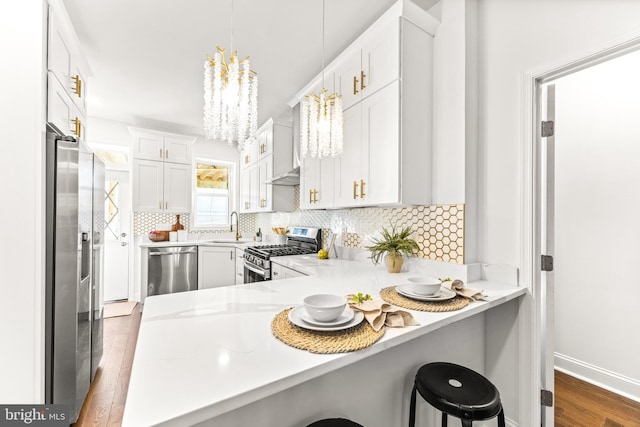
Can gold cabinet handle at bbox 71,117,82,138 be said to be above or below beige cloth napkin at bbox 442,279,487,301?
above

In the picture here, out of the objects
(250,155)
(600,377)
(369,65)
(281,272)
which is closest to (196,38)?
(369,65)

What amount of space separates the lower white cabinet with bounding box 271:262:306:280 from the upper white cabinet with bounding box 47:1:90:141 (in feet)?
6.15

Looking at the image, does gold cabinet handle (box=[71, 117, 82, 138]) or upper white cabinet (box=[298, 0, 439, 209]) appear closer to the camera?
upper white cabinet (box=[298, 0, 439, 209])

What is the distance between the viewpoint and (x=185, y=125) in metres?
4.45

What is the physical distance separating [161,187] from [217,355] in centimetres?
434

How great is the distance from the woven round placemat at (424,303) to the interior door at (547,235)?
68 cm

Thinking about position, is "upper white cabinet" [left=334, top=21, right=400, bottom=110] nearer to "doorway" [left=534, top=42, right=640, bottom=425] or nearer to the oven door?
"doorway" [left=534, top=42, right=640, bottom=425]

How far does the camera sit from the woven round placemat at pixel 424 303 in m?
1.24

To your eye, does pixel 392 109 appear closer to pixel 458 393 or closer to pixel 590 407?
pixel 458 393

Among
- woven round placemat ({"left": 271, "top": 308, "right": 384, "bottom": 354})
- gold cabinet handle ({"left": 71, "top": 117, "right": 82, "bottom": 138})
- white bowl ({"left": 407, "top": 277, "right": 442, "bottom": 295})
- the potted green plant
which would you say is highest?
gold cabinet handle ({"left": 71, "top": 117, "right": 82, "bottom": 138})

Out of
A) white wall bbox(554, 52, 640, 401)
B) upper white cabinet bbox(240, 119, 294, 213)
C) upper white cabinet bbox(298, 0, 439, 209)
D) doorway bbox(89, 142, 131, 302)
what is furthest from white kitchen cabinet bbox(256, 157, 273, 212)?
white wall bbox(554, 52, 640, 401)

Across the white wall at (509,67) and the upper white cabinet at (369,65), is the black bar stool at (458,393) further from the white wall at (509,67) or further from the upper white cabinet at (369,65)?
the upper white cabinet at (369,65)

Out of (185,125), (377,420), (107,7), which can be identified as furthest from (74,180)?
(185,125)

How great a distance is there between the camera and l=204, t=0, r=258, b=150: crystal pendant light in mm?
1298
